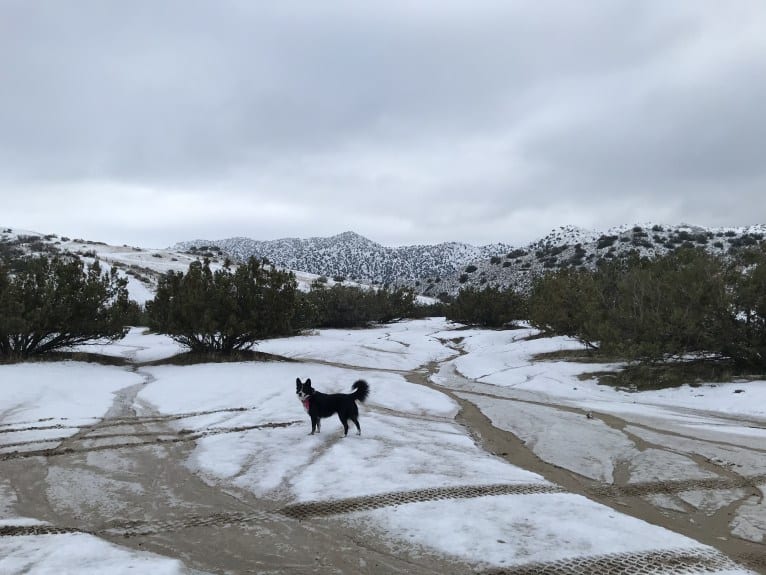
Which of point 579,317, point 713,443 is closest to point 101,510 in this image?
point 713,443

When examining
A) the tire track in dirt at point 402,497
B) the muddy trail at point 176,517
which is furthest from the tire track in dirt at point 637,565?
the tire track in dirt at point 402,497

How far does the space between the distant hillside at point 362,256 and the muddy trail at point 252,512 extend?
92744 millimetres

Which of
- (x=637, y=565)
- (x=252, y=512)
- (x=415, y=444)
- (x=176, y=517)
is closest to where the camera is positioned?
(x=637, y=565)

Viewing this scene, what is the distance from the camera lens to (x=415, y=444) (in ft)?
24.7

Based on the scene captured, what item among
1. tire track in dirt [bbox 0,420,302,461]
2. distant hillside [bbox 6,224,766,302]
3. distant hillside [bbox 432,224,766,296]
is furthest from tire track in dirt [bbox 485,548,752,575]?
distant hillside [bbox 432,224,766,296]

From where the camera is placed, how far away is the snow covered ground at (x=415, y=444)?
4133 millimetres

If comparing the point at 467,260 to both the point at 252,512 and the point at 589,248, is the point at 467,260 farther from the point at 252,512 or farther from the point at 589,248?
the point at 252,512

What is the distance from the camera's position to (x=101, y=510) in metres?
4.88

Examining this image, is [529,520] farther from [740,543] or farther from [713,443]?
[713,443]

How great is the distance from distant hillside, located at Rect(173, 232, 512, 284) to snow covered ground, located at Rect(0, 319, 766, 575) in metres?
85.3

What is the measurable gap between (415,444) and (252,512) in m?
3.17

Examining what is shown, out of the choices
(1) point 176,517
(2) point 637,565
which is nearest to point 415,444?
(1) point 176,517

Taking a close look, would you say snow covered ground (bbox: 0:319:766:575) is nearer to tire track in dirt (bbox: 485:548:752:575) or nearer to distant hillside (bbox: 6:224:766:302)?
tire track in dirt (bbox: 485:548:752:575)

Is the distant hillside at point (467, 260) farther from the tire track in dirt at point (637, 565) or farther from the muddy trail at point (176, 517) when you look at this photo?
the muddy trail at point (176, 517)
